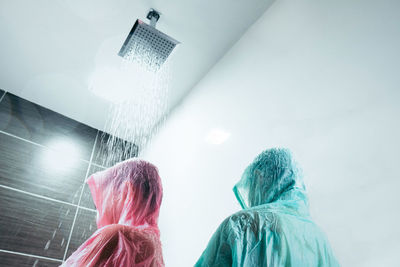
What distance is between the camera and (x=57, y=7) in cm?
206

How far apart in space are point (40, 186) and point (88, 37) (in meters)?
1.18

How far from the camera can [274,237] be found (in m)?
0.91

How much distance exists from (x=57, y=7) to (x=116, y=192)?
1.35m

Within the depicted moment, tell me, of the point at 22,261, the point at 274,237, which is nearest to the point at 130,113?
the point at 22,261

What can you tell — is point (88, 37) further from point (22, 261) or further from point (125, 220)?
point (22, 261)

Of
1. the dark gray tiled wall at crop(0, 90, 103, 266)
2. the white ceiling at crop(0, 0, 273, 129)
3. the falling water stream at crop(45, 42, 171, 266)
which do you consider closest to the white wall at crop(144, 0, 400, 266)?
the white ceiling at crop(0, 0, 273, 129)

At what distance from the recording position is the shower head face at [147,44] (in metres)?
1.95

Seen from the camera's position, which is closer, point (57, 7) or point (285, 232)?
point (285, 232)

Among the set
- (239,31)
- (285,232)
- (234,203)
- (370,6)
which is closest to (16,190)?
(234,203)

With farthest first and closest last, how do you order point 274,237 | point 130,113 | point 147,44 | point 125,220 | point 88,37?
point 130,113
point 88,37
point 147,44
point 125,220
point 274,237

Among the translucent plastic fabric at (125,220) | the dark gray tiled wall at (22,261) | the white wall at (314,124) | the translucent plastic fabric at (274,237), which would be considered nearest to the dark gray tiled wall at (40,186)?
the dark gray tiled wall at (22,261)

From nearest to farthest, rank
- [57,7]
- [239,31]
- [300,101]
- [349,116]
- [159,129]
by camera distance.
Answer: [349,116]
[300,101]
[57,7]
[239,31]
[159,129]

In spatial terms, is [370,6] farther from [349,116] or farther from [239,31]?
[239,31]

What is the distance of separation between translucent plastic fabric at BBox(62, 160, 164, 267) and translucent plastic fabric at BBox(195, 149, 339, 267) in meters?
0.38
